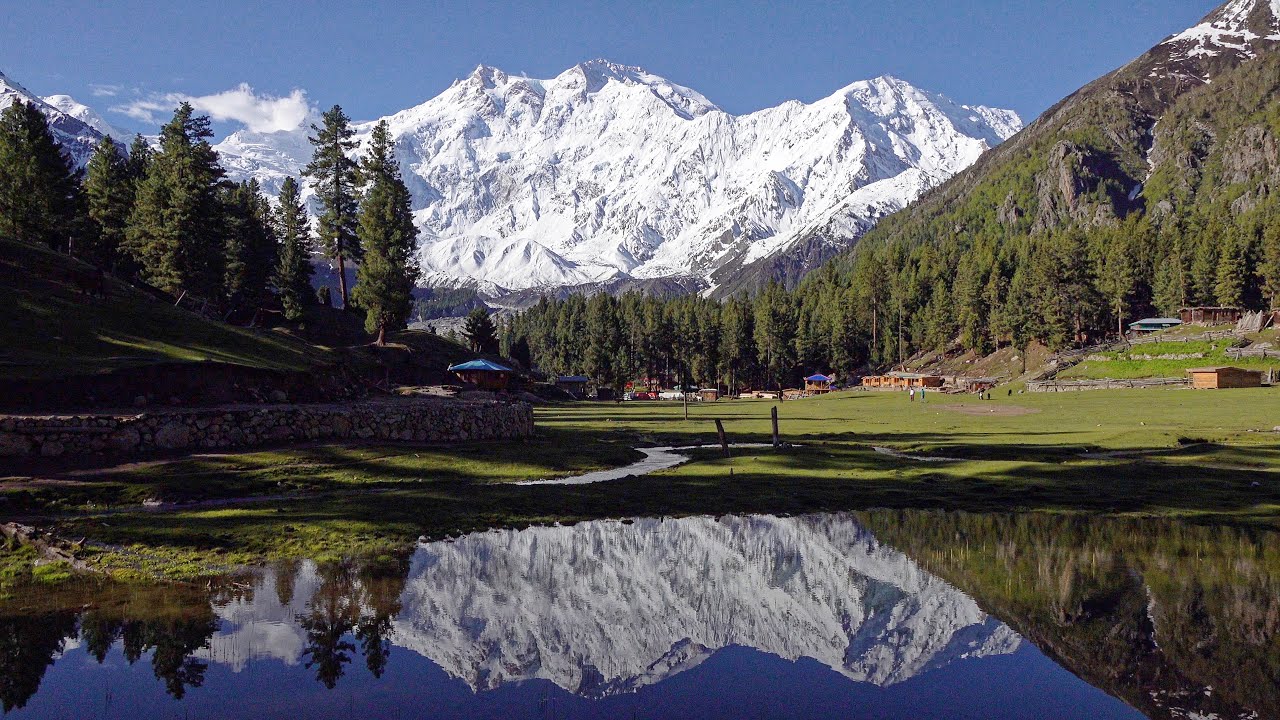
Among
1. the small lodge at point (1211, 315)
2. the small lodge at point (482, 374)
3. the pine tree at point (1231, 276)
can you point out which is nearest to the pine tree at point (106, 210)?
the small lodge at point (482, 374)

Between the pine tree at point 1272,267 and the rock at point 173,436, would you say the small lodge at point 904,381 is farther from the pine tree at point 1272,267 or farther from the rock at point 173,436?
the rock at point 173,436

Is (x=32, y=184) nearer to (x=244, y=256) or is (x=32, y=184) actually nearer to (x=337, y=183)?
(x=244, y=256)

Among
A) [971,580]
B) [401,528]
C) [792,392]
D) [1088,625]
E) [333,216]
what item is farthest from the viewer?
[792,392]

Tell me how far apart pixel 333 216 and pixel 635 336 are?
306 feet

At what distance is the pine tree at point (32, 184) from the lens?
221ft

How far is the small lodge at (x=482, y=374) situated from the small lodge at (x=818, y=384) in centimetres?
7581

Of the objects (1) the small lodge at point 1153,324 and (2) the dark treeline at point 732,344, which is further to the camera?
(2) the dark treeline at point 732,344

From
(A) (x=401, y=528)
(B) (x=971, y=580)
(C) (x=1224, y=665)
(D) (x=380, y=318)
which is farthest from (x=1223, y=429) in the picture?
(D) (x=380, y=318)

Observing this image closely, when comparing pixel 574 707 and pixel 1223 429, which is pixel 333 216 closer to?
pixel 1223 429

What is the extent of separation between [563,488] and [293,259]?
79.5 m

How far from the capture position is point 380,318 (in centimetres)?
8419

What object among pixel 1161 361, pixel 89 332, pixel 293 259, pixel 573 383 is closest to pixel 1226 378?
pixel 1161 361

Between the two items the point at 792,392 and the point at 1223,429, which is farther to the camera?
the point at 792,392

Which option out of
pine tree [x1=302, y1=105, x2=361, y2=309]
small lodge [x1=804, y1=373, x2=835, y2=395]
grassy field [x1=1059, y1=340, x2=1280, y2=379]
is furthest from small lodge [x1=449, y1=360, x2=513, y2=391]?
small lodge [x1=804, y1=373, x2=835, y2=395]
